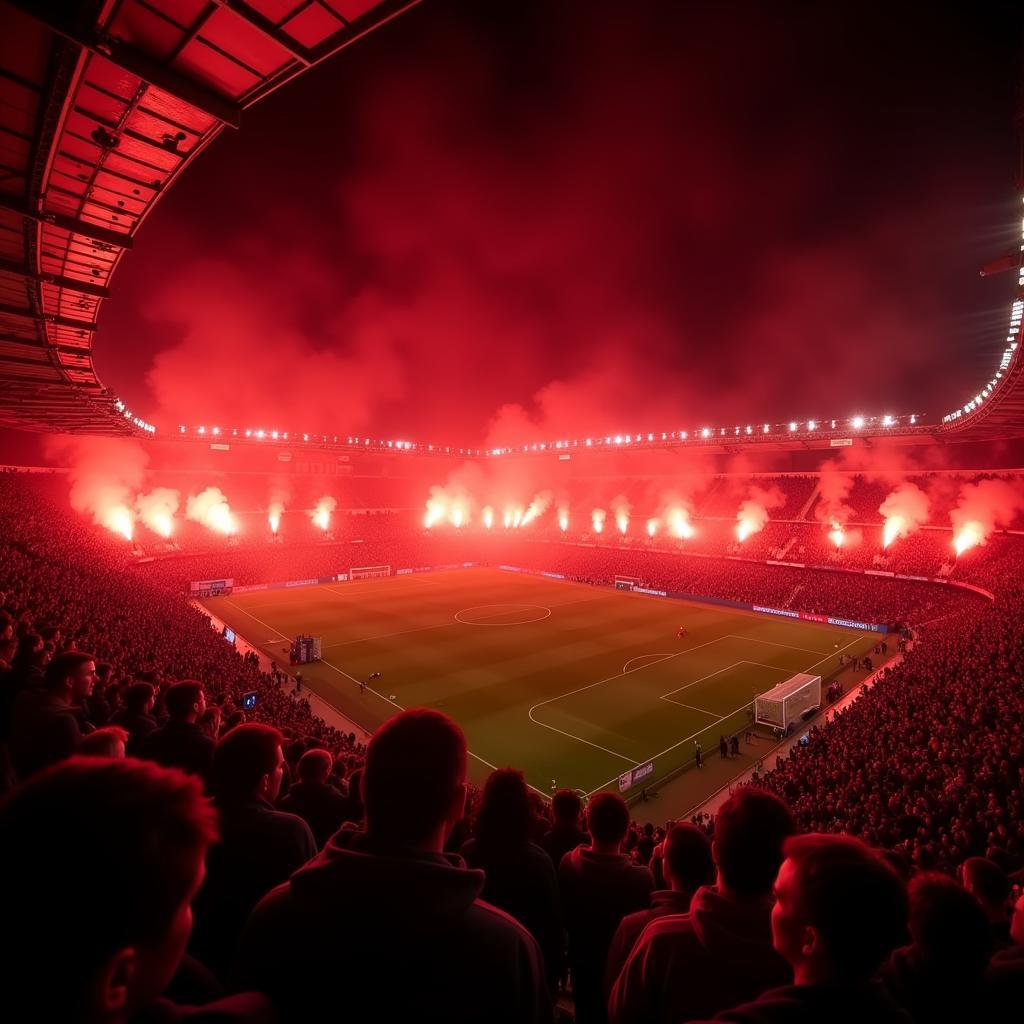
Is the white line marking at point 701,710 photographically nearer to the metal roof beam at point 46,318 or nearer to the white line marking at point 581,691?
the white line marking at point 581,691

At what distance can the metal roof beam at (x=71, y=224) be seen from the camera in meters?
11.4

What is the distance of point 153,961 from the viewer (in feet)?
4.63

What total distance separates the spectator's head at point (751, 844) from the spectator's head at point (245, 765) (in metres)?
2.85

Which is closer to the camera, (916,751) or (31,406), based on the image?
(916,751)

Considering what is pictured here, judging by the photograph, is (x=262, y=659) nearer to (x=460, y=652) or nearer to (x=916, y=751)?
(x=460, y=652)

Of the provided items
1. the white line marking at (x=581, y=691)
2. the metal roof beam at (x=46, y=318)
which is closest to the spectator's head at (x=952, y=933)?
the white line marking at (x=581, y=691)

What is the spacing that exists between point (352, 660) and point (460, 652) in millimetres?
6410

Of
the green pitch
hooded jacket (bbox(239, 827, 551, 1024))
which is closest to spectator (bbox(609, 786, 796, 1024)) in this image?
hooded jacket (bbox(239, 827, 551, 1024))

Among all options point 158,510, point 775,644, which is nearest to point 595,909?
point 775,644

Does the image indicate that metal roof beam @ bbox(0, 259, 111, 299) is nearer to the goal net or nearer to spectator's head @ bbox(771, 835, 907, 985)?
spectator's head @ bbox(771, 835, 907, 985)

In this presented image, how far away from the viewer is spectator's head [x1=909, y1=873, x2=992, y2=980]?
9.99 feet

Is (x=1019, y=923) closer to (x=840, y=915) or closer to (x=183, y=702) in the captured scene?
(x=840, y=915)

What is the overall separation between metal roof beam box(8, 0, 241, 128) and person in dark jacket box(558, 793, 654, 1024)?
11.3m

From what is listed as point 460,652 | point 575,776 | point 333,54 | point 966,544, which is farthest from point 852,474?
point 333,54
